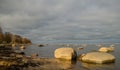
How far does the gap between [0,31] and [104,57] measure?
333 feet

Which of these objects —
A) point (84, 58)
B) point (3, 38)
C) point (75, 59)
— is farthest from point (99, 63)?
point (3, 38)

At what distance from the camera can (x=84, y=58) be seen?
3133 cm

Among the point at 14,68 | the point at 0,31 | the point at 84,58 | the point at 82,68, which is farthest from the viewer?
the point at 0,31

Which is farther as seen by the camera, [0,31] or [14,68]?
[0,31]

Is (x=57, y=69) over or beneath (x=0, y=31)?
beneath

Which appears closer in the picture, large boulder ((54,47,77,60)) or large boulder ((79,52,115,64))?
large boulder ((79,52,115,64))

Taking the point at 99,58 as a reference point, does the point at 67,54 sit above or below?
above

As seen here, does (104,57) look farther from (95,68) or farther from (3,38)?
(3,38)

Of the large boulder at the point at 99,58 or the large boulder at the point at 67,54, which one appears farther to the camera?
the large boulder at the point at 67,54

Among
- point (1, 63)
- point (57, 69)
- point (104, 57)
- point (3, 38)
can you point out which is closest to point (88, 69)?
point (57, 69)

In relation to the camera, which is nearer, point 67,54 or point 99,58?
point 99,58

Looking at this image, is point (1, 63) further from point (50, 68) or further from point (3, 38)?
point (3, 38)

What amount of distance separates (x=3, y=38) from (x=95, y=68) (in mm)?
103779

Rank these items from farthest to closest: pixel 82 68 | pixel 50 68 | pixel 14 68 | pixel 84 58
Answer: pixel 84 58 → pixel 82 68 → pixel 50 68 → pixel 14 68
